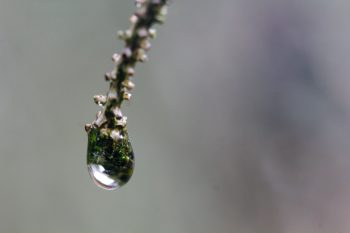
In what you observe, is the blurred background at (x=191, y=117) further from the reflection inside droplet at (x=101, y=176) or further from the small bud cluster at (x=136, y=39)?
the small bud cluster at (x=136, y=39)

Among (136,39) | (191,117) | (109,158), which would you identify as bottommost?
(136,39)

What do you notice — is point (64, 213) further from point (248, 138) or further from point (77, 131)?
point (248, 138)

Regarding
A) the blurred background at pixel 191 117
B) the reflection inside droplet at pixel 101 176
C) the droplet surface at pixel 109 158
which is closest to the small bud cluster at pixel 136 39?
the droplet surface at pixel 109 158

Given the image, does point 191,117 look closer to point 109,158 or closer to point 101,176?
point 101,176

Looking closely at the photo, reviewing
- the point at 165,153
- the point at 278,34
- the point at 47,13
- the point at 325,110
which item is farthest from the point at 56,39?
the point at 325,110

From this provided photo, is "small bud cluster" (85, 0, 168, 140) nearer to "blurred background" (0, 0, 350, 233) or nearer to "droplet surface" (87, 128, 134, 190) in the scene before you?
"droplet surface" (87, 128, 134, 190)

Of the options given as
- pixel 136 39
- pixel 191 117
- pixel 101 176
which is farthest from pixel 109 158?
pixel 191 117
